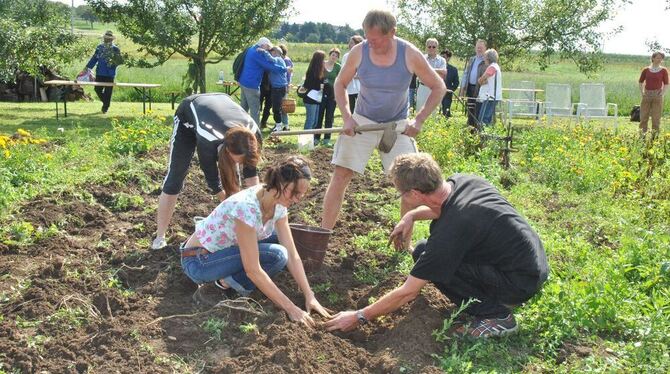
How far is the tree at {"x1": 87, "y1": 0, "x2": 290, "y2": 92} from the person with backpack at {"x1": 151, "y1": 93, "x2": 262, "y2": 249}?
1022 centimetres

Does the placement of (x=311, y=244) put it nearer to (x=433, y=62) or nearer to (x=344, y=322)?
(x=344, y=322)

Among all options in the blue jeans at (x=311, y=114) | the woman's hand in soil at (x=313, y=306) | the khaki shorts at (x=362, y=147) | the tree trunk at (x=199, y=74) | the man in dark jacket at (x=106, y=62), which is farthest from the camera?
the tree trunk at (x=199, y=74)

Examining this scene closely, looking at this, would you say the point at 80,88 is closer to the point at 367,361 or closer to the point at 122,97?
the point at 122,97

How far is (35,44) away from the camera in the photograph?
13.7 meters

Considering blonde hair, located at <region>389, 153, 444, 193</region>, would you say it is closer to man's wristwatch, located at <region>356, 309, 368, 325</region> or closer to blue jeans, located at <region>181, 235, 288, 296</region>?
man's wristwatch, located at <region>356, 309, 368, 325</region>

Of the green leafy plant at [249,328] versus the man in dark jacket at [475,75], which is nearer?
the green leafy plant at [249,328]

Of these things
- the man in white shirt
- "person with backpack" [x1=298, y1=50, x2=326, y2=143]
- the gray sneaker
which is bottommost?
the gray sneaker

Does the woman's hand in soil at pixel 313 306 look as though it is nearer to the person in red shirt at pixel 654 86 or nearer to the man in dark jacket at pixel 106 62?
the person in red shirt at pixel 654 86

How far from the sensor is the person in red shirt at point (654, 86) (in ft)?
47.8

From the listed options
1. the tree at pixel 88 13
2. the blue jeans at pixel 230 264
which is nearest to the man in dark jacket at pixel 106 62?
the tree at pixel 88 13

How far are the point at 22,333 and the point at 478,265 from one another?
2.68 metres

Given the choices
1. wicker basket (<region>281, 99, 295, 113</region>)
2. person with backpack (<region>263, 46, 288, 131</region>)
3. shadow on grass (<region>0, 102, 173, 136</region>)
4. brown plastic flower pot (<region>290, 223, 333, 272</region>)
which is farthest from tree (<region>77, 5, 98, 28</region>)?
brown plastic flower pot (<region>290, 223, 333, 272</region>)

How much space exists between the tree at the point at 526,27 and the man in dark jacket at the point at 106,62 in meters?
9.47

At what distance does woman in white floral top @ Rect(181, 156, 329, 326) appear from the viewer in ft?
Answer: 13.3
